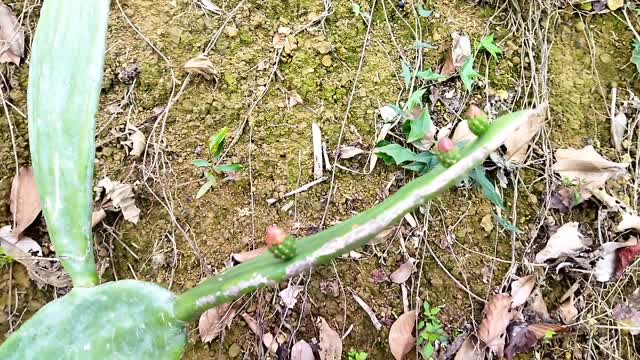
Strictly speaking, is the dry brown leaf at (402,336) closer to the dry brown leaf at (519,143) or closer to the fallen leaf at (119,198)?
the dry brown leaf at (519,143)

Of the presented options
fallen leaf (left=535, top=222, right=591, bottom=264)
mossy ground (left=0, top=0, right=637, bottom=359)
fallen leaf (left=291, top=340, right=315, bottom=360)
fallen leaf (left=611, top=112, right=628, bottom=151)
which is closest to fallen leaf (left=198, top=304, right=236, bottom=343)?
mossy ground (left=0, top=0, right=637, bottom=359)

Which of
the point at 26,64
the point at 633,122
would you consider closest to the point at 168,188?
the point at 26,64

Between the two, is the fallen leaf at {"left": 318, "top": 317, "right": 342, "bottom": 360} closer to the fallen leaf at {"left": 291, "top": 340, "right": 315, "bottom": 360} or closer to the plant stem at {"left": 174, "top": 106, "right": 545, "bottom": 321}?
the fallen leaf at {"left": 291, "top": 340, "right": 315, "bottom": 360}

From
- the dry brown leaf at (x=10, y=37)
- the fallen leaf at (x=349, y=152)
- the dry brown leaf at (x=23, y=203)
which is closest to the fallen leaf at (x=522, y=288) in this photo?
the fallen leaf at (x=349, y=152)

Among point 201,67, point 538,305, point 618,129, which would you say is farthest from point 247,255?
point 618,129

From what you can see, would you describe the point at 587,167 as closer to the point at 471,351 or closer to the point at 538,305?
the point at 538,305

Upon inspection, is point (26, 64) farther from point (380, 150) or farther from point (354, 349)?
point (354, 349)
